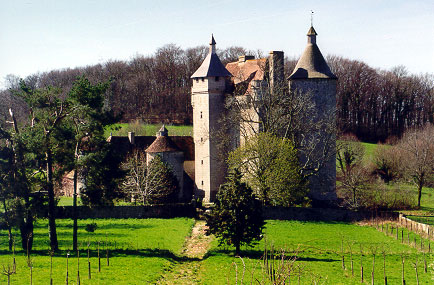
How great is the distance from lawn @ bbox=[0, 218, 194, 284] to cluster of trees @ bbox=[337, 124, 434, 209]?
1278cm

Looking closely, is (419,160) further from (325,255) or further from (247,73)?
(325,255)

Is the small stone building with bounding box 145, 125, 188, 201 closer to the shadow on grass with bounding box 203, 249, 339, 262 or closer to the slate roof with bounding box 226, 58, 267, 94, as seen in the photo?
the slate roof with bounding box 226, 58, 267, 94

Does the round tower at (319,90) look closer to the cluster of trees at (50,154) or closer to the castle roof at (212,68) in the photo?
the castle roof at (212,68)

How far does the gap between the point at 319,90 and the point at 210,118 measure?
8104 millimetres

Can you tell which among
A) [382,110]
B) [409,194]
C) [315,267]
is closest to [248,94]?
[409,194]

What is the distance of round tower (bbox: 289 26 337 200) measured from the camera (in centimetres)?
4025

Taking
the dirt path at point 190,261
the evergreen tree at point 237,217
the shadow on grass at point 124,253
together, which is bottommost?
the dirt path at point 190,261

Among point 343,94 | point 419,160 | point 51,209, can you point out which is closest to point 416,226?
point 419,160

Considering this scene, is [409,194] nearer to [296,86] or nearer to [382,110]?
[296,86]

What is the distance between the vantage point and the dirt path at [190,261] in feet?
70.1

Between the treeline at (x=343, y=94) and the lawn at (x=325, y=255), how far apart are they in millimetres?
35301

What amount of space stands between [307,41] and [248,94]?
5.98 m

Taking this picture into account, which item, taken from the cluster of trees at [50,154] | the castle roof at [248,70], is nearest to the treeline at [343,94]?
the castle roof at [248,70]

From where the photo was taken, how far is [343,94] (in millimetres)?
70125
